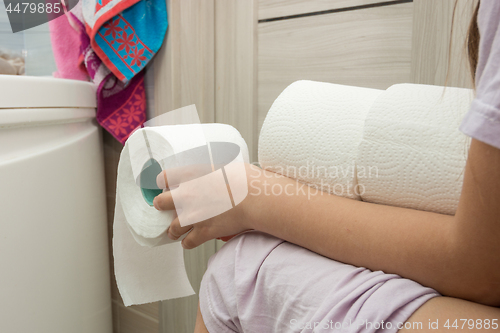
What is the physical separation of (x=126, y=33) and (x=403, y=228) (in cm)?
70

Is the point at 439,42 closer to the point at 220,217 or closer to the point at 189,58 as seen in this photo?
the point at 220,217

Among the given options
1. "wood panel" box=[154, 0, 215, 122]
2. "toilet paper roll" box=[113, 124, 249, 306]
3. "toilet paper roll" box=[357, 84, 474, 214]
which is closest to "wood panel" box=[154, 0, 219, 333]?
"wood panel" box=[154, 0, 215, 122]

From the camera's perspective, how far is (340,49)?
0.58 metres

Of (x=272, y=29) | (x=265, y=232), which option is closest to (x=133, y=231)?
(x=265, y=232)

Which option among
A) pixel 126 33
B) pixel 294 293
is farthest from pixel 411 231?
pixel 126 33

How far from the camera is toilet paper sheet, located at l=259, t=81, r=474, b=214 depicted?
0.30 m

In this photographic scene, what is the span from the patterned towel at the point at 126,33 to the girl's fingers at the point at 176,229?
47cm

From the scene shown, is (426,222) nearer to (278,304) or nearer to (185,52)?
(278,304)

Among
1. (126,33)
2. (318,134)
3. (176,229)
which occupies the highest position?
(126,33)

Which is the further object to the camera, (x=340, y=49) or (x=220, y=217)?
(x=340, y=49)

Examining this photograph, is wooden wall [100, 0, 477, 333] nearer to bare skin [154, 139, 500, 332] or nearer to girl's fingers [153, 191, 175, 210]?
bare skin [154, 139, 500, 332]

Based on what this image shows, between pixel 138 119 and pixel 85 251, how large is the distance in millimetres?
314

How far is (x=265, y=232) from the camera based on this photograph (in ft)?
1.28

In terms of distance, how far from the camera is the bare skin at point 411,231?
0.24 meters
